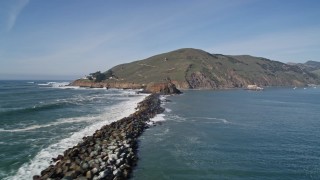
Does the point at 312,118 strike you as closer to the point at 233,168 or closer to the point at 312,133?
the point at 312,133

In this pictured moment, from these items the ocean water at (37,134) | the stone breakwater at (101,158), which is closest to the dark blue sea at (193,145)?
the ocean water at (37,134)

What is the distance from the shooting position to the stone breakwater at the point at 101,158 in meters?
31.7

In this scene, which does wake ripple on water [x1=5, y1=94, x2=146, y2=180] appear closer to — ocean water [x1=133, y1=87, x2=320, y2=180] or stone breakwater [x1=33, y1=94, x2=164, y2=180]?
stone breakwater [x1=33, y1=94, x2=164, y2=180]

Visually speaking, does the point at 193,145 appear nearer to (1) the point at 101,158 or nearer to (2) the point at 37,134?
(1) the point at 101,158

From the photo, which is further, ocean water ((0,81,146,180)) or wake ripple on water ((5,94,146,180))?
ocean water ((0,81,146,180))

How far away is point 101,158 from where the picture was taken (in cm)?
3666

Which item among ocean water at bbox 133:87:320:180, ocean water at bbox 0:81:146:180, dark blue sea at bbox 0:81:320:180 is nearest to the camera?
ocean water at bbox 133:87:320:180

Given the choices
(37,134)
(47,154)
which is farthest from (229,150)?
(37,134)

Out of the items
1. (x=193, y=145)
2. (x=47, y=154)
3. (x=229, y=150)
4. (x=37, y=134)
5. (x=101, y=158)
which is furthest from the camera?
(x=37, y=134)

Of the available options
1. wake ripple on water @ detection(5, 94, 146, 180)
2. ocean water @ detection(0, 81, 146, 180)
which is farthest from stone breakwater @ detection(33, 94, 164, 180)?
ocean water @ detection(0, 81, 146, 180)

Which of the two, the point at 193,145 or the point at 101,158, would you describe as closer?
the point at 101,158

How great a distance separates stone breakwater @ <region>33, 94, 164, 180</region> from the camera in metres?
31.7

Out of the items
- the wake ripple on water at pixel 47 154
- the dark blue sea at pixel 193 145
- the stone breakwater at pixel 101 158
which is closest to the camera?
the stone breakwater at pixel 101 158

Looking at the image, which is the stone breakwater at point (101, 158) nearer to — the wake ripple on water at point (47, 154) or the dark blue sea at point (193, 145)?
the wake ripple on water at point (47, 154)
